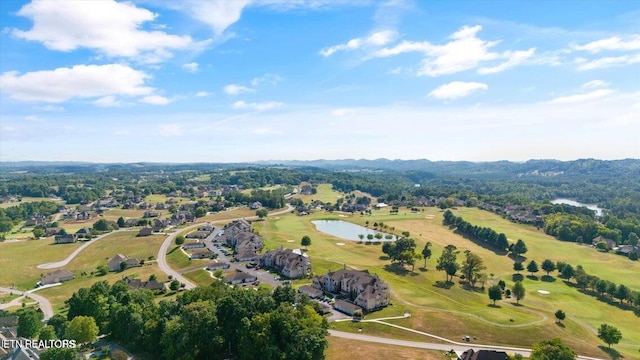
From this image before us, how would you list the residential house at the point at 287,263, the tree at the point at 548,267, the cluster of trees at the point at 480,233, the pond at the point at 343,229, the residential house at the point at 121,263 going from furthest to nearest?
1. the pond at the point at 343,229
2. the cluster of trees at the point at 480,233
3. the tree at the point at 548,267
4. the residential house at the point at 121,263
5. the residential house at the point at 287,263

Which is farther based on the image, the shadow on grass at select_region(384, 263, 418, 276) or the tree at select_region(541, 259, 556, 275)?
the tree at select_region(541, 259, 556, 275)

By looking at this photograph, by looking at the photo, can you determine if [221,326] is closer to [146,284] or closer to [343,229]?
[146,284]

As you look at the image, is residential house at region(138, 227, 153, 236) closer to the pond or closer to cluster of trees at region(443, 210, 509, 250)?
the pond

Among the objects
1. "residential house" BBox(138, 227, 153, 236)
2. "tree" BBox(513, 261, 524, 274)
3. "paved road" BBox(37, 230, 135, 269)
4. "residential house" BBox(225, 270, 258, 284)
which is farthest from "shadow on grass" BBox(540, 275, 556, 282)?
"paved road" BBox(37, 230, 135, 269)

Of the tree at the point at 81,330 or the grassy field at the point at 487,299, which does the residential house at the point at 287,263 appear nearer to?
the grassy field at the point at 487,299

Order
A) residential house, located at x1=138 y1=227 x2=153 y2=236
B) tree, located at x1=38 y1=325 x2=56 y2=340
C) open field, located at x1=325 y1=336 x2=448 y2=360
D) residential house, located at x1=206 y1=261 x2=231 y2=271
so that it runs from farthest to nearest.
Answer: residential house, located at x1=138 y1=227 x2=153 y2=236, residential house, located at x1=206 y1=261 x2=231 y2=271, tree, located at x1=38 y1=325 x2=56 y2=340, open field, located at x1=325 y1=336 x2=448 y2=360

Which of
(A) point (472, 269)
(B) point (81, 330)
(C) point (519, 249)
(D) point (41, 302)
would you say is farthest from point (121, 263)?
(C) point (519, 249)

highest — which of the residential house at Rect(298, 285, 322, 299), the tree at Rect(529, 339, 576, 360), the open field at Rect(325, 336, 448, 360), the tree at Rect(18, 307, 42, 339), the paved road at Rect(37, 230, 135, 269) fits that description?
the tree at Rect(529, 339, 576, 360)

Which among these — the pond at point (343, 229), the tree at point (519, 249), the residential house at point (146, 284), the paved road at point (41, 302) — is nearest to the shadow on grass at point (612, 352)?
the tree at point (519, 249)
